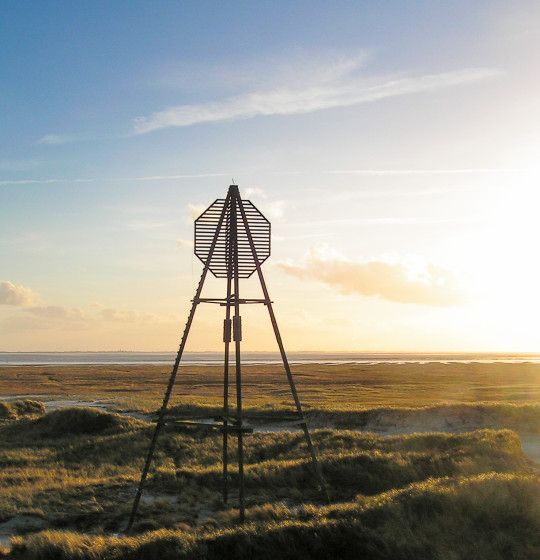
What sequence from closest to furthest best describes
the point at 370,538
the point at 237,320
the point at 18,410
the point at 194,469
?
the point at 370,538, the point at 237,320, the point at 194,469, the point at 18,410

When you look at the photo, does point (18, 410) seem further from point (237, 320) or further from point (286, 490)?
point (237, 320)

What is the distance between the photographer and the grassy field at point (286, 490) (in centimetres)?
1110

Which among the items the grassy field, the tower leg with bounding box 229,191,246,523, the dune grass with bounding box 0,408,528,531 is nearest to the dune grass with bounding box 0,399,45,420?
the grassy field

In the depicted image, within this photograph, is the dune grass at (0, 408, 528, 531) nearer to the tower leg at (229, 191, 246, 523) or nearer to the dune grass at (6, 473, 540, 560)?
the tower leg at (229, 191, 246, 523)

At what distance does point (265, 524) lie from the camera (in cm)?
1186

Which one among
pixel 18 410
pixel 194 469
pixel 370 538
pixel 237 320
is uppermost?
pixel 237 320

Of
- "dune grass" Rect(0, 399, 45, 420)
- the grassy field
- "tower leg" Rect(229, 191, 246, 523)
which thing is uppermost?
"tower leg" Rect(229, 191, 246, 523)

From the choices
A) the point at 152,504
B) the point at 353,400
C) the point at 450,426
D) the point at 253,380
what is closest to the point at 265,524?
the point at 152,504

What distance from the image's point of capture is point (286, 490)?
54.8 feet

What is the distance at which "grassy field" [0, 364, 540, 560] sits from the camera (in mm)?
11102

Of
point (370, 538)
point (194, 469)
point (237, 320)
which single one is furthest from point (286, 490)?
point (370, 538)

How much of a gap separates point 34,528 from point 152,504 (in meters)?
2.88

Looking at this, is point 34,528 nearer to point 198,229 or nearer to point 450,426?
point 198,229

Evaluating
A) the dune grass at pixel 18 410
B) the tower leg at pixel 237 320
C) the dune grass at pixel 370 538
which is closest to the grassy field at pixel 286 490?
the dune grass at pixel 370 538
